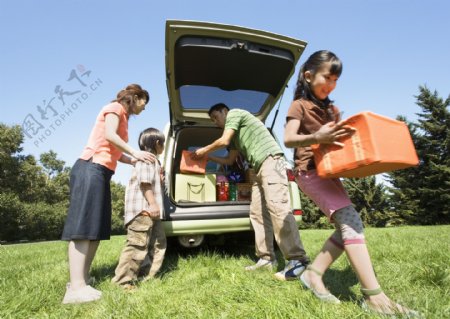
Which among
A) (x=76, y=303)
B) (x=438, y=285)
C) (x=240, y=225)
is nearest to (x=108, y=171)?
(x=76, y=303)

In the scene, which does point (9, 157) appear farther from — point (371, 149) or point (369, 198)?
point (369, 198)

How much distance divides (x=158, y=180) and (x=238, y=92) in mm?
1634

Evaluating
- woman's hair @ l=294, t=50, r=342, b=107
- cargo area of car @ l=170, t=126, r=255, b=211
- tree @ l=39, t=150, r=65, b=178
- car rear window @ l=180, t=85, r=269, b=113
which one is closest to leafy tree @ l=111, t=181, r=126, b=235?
tree @ l=39, t=150, r=65, b=178

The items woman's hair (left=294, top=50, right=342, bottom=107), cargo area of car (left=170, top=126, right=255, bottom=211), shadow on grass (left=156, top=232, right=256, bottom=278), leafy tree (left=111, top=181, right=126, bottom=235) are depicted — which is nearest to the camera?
woman's hair (left=294, top=50, right=342, bottom=107)

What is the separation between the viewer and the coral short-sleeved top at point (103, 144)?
89.0 inches

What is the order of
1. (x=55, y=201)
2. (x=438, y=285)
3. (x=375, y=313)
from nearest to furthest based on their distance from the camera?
1. (x=375, y=313)
2. (x=438, y=285)
3. (x=55, y=201)

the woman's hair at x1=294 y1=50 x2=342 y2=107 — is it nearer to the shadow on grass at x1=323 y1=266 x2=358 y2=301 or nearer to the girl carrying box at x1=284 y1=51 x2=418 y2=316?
the girl carrying box at x1=284 y1=51 x2=418 y2=316

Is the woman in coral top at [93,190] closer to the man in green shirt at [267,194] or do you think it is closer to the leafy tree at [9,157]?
the man in green shirt at [267,194]

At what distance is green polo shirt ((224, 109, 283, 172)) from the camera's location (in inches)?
107

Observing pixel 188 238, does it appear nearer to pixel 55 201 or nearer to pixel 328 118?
pixel 328 118

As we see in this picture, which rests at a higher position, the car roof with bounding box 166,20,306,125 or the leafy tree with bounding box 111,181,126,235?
the car roof with bounding box 166,20,306,125

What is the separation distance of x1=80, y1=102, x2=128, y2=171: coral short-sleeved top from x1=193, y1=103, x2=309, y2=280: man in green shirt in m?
0.89

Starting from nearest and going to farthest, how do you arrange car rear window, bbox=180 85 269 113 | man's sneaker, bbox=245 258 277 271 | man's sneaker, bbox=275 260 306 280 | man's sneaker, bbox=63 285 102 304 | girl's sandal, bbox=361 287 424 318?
girl's sandal, bbox=361 287 424 318 → man's sneaker, bbox=63 285 102 304 → man's sneaker, bbox=275 260 306 280 → man's sneaker, bbox=245 258 277 271 → car rear window, bbox=180 85 269 113

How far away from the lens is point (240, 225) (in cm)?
298
